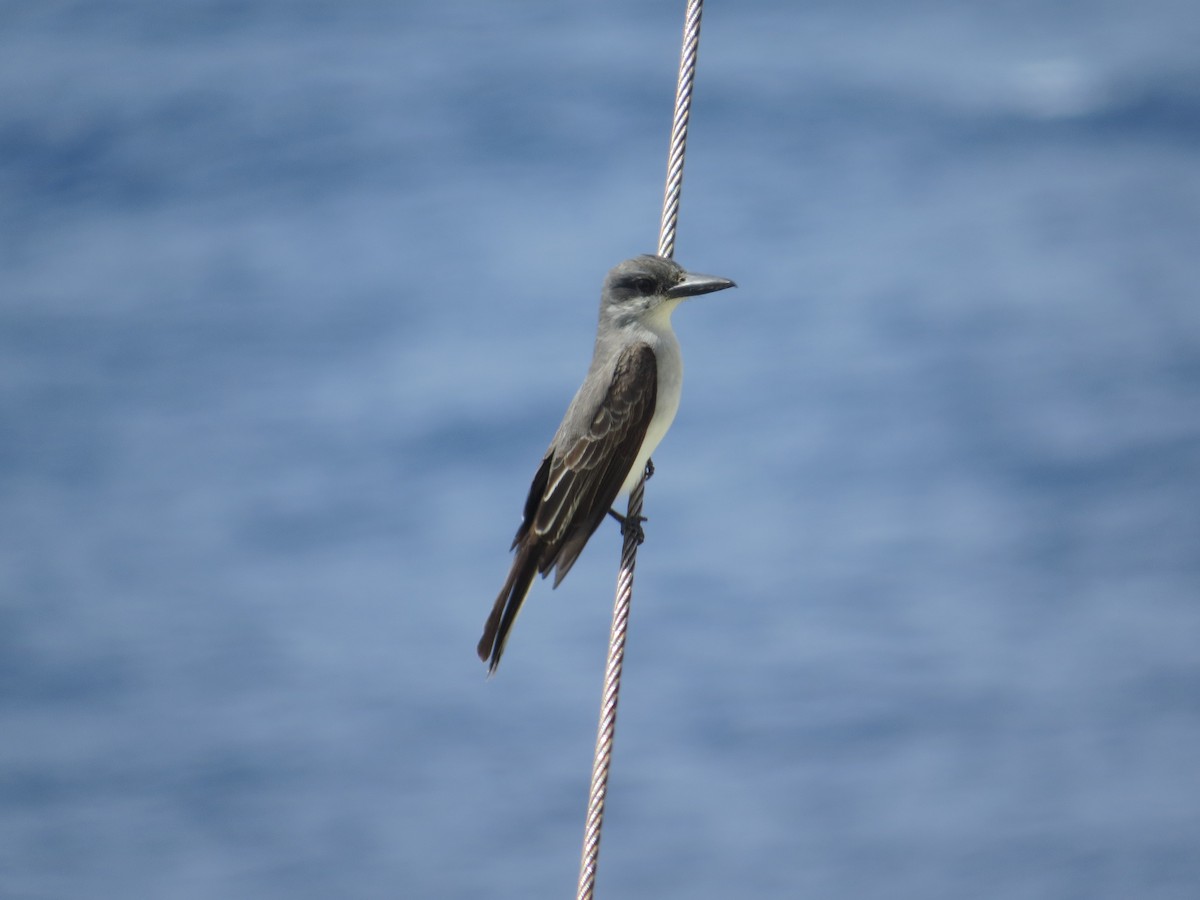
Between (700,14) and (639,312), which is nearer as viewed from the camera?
(700,14)

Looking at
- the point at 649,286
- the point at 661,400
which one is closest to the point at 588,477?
the point at 661,400

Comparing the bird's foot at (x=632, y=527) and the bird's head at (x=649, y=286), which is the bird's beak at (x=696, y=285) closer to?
the bird's head at (x=649, y=286)

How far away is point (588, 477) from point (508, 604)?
63 cm

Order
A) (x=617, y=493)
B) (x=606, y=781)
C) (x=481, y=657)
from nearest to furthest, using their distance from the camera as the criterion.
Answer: (x=606, y=781) → (x=481, y=657) → (x=617, y=493)

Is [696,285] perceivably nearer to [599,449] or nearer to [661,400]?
[661,400]

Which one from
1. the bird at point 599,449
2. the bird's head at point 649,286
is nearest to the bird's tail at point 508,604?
the bird at point 599,449

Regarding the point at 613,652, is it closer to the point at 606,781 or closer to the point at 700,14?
the point at 606,781

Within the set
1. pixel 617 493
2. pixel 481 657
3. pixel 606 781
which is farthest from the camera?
pixel 617 493

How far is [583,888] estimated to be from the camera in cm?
540

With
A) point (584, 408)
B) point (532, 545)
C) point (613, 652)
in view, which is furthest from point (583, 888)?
point (584, 408)

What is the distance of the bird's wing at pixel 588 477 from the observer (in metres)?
6.43

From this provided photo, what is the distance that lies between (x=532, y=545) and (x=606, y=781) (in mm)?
1365

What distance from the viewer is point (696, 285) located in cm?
676

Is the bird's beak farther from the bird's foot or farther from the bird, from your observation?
the bird's foot
